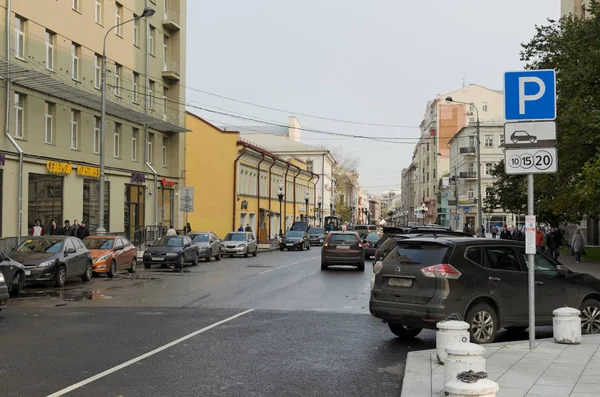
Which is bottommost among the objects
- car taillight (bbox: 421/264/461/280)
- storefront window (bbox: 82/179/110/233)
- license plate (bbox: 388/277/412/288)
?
license plate (bbox: 388/277/412/288)

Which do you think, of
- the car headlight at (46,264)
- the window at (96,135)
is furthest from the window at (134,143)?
the car headlight at (46,264)

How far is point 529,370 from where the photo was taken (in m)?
7.29

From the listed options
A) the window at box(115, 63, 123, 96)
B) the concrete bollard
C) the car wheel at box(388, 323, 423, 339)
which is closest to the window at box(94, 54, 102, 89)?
the window at box(115, 63, 123, 96)

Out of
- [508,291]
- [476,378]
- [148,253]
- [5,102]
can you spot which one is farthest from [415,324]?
[5,102]

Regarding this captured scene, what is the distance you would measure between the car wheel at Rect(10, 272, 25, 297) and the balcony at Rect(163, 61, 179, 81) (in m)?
26.1

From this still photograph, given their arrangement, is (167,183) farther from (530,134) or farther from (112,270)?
(530,134)

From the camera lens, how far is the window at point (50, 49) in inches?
1097

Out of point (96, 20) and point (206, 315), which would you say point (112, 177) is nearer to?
point (96, 20)

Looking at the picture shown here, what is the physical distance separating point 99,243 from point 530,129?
58.7 ft

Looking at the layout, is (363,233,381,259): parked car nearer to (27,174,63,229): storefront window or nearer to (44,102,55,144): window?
(27,174,63,229): storefront window

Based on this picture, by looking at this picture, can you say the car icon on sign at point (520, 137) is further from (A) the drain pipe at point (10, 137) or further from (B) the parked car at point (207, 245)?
(B) the parked car at point (207, 245)

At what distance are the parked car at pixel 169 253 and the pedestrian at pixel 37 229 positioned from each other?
430 cm

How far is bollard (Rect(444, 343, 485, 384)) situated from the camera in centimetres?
570

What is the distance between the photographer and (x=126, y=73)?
3544cm
